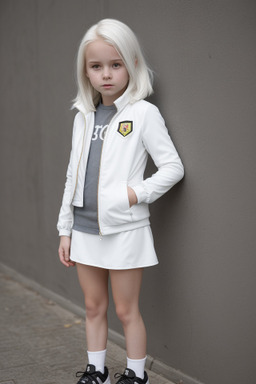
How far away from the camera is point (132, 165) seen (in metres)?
2.80

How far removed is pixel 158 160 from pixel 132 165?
14 centimetres

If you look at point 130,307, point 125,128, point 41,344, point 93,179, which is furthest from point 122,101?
point 41,344

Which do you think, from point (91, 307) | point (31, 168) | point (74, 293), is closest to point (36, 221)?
point (31, 168)

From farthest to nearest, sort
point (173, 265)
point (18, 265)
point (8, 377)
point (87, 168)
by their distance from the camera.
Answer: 1. point (18, 265)
2. point (8, 377)
3. point (173, 265)
4. point (87, 168)

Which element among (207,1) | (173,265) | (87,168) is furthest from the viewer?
(173,265)

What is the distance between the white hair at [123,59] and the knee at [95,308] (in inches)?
43.8

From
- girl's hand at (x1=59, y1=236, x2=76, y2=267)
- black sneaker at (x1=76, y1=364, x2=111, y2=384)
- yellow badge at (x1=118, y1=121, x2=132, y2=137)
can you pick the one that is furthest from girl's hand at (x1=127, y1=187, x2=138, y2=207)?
black sneaker at (x1=76, y1=364, x2=111, y2=384)

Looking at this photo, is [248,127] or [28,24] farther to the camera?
[28,24]

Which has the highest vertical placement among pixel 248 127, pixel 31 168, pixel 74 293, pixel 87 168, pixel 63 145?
pixel 248 127

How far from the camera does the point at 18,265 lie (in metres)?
5.69

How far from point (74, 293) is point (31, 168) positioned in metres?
1.38

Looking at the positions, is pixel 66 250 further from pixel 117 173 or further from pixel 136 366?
pixel 136 366

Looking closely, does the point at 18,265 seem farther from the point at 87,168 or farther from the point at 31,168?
the point at 87,168

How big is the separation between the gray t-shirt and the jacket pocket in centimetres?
10
